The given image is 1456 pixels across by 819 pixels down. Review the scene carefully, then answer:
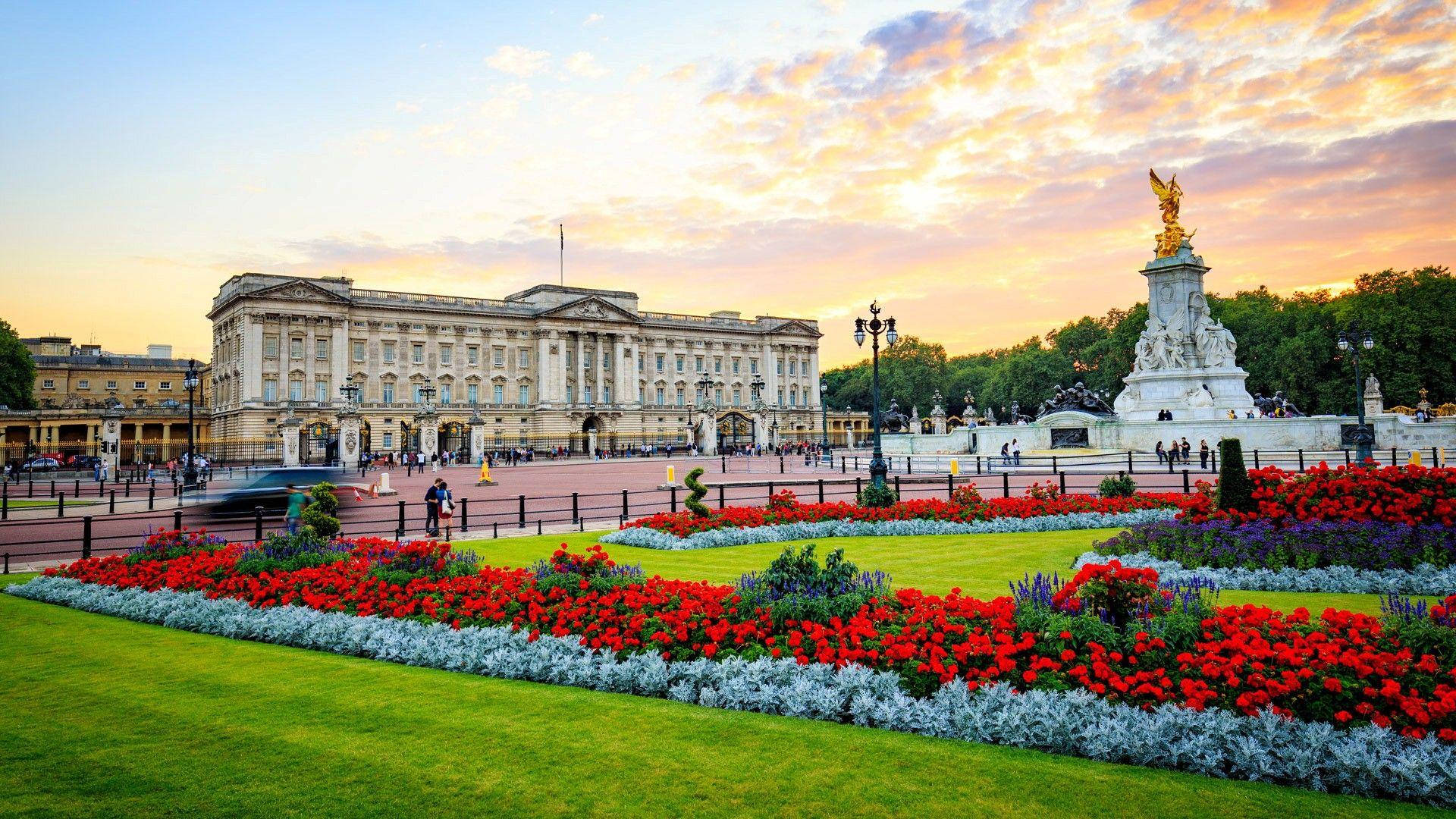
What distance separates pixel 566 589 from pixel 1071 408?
4842 centimetres

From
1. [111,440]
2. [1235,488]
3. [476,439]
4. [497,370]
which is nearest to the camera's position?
[1235,488]

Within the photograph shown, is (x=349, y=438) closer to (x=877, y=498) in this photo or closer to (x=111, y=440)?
(x=111, y=440)

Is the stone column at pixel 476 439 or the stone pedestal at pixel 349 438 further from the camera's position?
the stone column at pixel 476 439

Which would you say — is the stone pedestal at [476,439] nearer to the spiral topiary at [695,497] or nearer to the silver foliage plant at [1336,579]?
the spiral topiary at [695,497]

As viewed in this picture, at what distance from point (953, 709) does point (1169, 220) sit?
49416 mm

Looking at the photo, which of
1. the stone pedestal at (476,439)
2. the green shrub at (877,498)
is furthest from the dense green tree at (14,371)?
the green shrub at (877,498)

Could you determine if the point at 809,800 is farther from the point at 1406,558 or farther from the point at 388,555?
the point at 1406,558

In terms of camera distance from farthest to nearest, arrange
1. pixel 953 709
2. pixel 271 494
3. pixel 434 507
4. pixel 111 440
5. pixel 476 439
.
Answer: pixel 476 439 → pixel 111 440 → pixel 271 494 → pixel 434 507 → pixel 953 709

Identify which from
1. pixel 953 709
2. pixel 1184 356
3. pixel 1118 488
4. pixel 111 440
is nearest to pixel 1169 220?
pixel 1184 356

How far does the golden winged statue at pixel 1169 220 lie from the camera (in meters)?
47.6

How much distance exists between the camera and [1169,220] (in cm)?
4819

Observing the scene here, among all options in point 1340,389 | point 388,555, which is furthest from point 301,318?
point 1340,389

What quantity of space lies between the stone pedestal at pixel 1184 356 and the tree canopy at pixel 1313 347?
8.89 m

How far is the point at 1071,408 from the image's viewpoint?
52.2 metres
